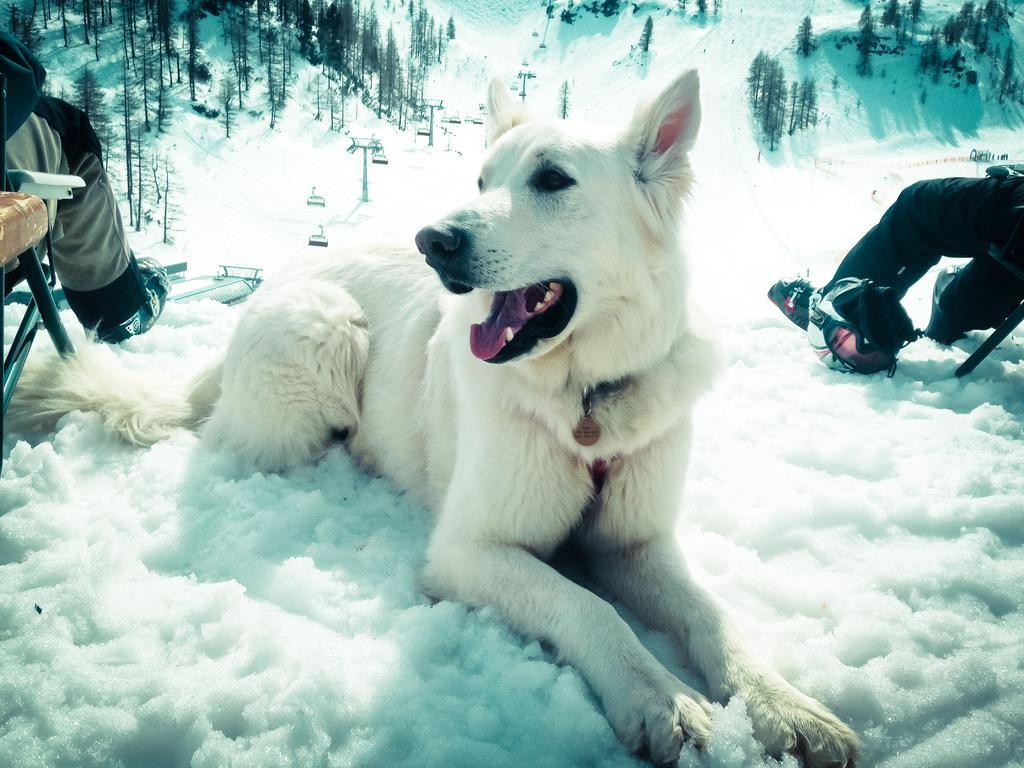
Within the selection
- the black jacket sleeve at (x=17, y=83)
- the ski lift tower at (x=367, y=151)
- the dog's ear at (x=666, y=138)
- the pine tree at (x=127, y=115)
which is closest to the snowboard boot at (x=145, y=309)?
the black jacket sleeve at (x=17, y=83)

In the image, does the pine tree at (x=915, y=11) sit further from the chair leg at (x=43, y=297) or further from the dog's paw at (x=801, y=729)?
the chair leg at (x=43, y=297)

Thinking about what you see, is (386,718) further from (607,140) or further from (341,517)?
(607,140)

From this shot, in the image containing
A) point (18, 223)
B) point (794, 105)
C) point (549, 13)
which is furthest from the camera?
point (549, 13)

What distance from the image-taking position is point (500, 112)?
2527 millimetres

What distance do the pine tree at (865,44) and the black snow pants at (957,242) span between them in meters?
99.0

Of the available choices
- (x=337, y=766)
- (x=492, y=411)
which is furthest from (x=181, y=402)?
(x=337, y=766)

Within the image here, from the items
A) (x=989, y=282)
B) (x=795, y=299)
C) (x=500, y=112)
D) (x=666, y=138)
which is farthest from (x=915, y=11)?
(x=666, y=138)

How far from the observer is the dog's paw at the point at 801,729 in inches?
54.9

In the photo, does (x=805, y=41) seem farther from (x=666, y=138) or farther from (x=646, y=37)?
(x=666, y=138)

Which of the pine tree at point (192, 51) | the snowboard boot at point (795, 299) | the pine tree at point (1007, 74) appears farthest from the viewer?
the pine tree at point (1007, 74)

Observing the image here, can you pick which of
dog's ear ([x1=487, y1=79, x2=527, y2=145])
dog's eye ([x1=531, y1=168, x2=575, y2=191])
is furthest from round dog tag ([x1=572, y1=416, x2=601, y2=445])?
dog's ear ([x1=487, y1=79, x2=527, y2=145])

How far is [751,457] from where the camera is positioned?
3039mm

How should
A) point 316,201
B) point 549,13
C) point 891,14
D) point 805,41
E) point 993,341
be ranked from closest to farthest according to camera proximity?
point 993,341 → point 316,201 → point 805,41 → point 891,14 → point 549,13

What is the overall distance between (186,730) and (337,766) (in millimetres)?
377
